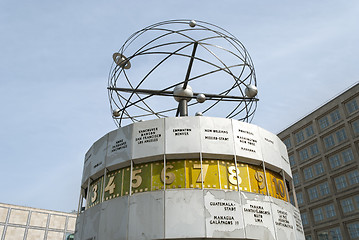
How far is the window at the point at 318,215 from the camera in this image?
58812mm

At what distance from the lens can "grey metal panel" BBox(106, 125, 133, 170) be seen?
18.0 m

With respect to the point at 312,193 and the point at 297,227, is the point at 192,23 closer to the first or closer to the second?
the point at 297,227

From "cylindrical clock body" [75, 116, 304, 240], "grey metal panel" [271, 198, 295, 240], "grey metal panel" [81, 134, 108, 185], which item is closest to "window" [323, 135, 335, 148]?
"cylindrical clock body" [75, 116, 304, 240]

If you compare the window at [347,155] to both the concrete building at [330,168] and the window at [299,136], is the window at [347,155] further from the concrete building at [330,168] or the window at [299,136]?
the window at [299,136]

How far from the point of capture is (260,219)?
53.0 feet

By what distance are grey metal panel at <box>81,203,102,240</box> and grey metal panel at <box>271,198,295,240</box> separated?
9.37 metres

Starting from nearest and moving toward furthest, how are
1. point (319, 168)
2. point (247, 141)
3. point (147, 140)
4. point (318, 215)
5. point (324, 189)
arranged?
point (147, 140), point (247, 141), point (324, 189), point (318, 215), point (319, 168)

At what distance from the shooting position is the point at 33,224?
73750 mm

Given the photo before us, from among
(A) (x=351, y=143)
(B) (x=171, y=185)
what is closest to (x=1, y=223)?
(B) (x=171, y=185)

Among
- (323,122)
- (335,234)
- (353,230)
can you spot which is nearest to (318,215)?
(335,234)

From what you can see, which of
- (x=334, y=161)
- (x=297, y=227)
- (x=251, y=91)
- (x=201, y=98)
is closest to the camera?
(x=297, y=227)

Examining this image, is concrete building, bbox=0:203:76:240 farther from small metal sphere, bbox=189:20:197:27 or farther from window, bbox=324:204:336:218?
small metal sphere, bbox=189:20:197:27

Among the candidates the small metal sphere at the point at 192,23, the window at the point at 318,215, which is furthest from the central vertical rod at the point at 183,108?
the window at the point at 318,215

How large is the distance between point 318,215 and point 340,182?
772cm
